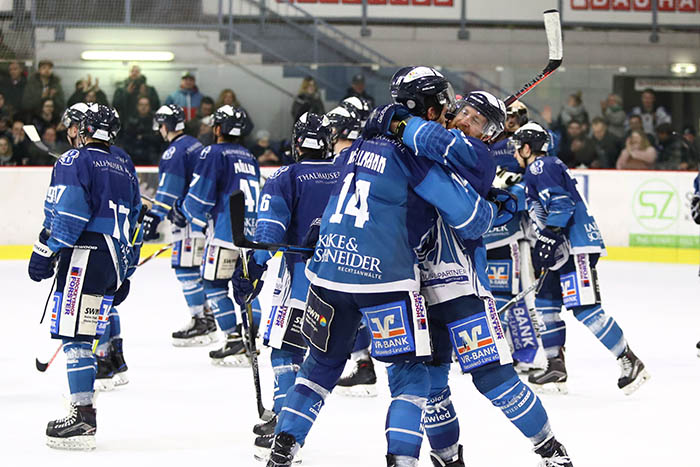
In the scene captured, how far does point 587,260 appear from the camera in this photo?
17.7 feet

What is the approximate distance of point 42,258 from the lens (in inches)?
176

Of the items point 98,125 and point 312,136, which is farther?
point 98,125

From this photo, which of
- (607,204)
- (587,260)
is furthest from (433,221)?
(607,204)

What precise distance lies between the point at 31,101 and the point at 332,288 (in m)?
9.20

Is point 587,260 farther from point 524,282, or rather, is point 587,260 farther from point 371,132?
point 371,132

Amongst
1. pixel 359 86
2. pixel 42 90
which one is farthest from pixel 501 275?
pixel 42 90

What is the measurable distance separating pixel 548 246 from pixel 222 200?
2.02 metres

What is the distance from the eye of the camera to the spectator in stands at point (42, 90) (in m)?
11.7

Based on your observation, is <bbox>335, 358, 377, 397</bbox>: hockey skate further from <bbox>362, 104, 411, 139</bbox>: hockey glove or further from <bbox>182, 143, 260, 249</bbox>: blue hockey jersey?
<bbox>362, 104, 411, 139</bbox>: hockey glove

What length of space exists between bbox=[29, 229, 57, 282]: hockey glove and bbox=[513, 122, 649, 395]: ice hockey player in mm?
2361

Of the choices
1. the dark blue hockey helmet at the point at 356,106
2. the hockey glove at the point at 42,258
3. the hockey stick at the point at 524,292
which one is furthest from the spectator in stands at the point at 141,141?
the hockey glove at the point at 42,258

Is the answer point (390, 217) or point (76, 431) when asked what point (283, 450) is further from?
point (76, 431)

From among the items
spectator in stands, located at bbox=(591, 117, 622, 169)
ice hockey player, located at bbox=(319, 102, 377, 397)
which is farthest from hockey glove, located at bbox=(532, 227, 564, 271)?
spectator in stands, located at bbox=(591, 117, 622, 169)

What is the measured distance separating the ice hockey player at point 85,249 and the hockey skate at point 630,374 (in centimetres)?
245
